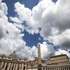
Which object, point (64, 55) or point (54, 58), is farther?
point (54, 58)

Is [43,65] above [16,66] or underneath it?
underneath

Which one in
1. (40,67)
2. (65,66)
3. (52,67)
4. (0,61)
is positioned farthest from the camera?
(0,61)

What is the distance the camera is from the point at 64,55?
220ft

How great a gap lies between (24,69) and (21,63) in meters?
4.90

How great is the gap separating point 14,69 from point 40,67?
11202mm

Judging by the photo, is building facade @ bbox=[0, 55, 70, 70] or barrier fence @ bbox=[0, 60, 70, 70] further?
barrier fence @ bbox=[0, 60, 70, 70]

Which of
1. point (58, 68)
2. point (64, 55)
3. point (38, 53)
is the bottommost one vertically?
point (58, 68)

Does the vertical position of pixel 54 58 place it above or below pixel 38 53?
below

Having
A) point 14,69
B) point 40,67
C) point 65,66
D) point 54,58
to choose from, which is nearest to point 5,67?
point 14,69

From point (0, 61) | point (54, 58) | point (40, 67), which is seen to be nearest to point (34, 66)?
point (40, 67)

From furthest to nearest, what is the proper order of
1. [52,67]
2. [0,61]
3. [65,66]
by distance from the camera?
[0,61], [52,67], [65,66]

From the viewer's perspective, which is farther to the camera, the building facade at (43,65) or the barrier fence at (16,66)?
the barrier fence at (16,66)

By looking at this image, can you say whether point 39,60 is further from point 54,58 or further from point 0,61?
point 0,61

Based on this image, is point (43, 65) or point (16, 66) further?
point (16, 66)
